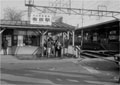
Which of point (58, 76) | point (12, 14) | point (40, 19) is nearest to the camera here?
point (58, 76)

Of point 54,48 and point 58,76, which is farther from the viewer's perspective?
point 54,48

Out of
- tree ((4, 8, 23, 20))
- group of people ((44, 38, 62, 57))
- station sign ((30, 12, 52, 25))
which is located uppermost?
tree ((4, 8, 23, 20))

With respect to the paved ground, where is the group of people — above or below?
above

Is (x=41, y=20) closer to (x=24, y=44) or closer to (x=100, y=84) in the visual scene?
(x=24, y=44)

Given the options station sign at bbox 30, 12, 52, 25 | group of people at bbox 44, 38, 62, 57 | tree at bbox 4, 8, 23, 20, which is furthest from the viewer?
tree at bbox 4, 8, 23, 20

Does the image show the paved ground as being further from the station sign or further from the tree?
the tree

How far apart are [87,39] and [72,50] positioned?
6570mm

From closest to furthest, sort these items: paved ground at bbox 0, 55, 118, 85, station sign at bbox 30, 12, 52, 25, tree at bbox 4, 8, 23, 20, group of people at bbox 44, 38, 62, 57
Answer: paved ground at bbox 0, 55, 118, 85
group of people at bbox 44, 38, 62, 57
station sign at bbox 30, 12, 52, 25
tree at bbox 4, 8, 23, 20

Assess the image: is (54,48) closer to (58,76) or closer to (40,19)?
(40,19)

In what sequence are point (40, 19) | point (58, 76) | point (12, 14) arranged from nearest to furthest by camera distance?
point (58, 76)
point (40, 19)
point (12, 14)

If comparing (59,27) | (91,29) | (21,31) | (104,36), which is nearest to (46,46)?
(59,27)

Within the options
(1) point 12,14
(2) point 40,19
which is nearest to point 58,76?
(2) point 40,19

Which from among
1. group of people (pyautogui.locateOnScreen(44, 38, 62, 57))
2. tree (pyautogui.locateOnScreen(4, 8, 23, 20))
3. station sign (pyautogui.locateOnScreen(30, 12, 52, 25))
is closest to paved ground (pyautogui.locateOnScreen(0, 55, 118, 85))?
group of people (pyautogui.locateOnScreen(44, 38, 62, 57))

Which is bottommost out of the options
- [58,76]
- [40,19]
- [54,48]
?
[58,76]
